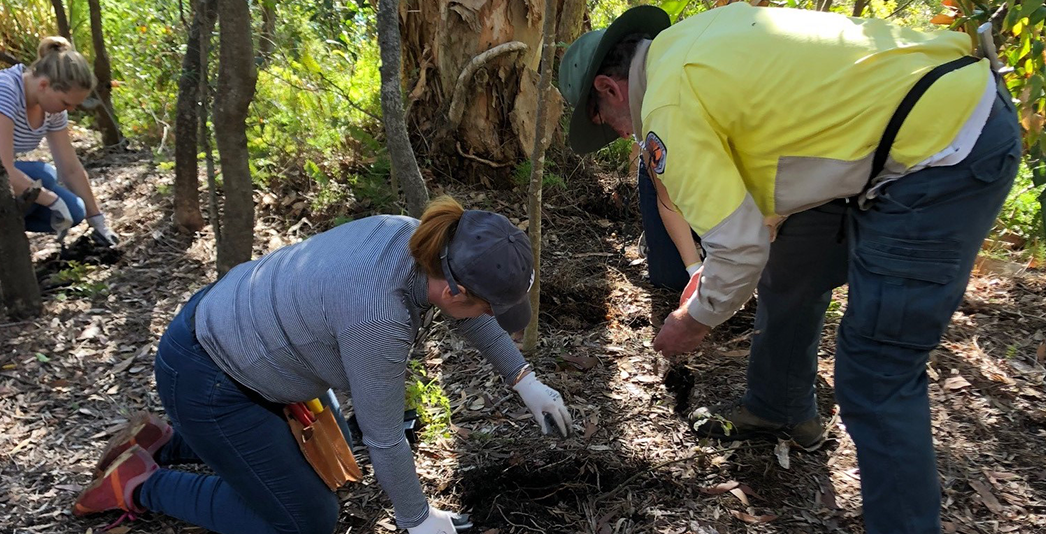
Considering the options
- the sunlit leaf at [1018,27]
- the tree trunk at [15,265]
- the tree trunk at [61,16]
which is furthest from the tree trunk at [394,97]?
the tree trunk at [61,16]

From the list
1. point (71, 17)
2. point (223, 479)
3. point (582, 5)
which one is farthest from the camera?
point (71, 17)

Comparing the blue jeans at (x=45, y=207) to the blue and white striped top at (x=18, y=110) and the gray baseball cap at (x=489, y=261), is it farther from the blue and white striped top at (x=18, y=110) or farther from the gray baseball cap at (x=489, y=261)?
the gray baseball cap at (x=489, y=261)

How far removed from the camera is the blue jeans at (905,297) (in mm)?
1844

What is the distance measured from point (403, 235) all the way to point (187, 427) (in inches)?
37.3

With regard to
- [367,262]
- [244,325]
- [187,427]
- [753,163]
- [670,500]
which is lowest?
[670,500]

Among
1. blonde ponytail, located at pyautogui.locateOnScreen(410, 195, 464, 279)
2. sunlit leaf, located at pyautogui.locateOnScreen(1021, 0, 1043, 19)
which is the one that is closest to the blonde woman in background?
blonde ponytail, located at pyautogui.locateOnScreen(410, 195, 464, 279)

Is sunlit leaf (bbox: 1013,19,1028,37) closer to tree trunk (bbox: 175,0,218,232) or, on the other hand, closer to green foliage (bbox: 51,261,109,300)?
tree trunk (bbox: 175,0,218,232)

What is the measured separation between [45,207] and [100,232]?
0.32 meters

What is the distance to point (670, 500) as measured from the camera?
2570mm

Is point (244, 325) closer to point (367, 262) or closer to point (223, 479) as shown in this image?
point (367, 262)

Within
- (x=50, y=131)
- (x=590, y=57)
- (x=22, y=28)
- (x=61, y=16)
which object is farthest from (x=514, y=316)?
(x=22, y=28)

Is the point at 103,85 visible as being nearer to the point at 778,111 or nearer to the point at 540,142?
the point at 540,142

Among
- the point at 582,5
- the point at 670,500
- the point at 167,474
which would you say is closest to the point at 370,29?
the point at 582,5

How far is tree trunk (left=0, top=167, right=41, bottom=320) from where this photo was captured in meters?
3.55
